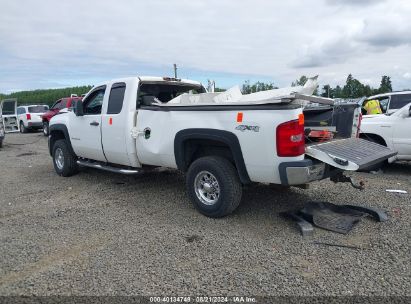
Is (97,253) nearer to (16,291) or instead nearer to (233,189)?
(16,291)

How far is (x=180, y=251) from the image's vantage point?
13.0ft

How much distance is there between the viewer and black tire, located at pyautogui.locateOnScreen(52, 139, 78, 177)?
757 centimetres

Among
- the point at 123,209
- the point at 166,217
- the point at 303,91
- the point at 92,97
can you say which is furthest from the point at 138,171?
the point at 303,91

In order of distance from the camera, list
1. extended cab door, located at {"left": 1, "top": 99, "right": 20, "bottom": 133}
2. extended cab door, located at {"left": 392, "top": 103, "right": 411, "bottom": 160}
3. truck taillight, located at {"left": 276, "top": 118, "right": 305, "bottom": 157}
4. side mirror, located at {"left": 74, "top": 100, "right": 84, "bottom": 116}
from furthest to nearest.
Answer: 1. extended cab door, located at {"left": 1, "top": 99, "right": 20, "bottom": 133}
2. extended cab door, located at {"left": 392, "top": 103, "right": 411, "bottom": 160}
3. side mirror, located at {"left": 74, "top": 100, "right": 84, "bottom": 116}
4. truck taillight, located at {"left": 276, "top": 118, "right": 305, "bottom": 157}

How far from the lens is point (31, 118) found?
20359mm

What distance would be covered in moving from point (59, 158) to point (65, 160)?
348 mm

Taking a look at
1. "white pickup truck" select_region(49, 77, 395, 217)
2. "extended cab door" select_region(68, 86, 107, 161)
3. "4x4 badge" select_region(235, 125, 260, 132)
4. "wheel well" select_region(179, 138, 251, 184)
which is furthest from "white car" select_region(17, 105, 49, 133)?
"4x4 badge" select_region(235, 125, 260, 132)

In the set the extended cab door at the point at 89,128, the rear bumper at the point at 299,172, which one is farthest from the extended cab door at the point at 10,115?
the rear bumper at the point at 299,172

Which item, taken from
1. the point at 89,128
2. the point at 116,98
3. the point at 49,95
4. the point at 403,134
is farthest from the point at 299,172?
the point at 49,95

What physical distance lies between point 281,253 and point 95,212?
2780mm

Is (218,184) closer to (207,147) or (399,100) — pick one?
(207,147)

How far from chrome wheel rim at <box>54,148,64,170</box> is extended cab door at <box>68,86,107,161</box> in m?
0.64

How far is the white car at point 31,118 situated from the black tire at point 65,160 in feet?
45.5

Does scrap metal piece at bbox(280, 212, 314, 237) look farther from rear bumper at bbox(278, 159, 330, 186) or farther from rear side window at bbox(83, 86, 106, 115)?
rear side window at bbox(83, 86, 106, 115)
